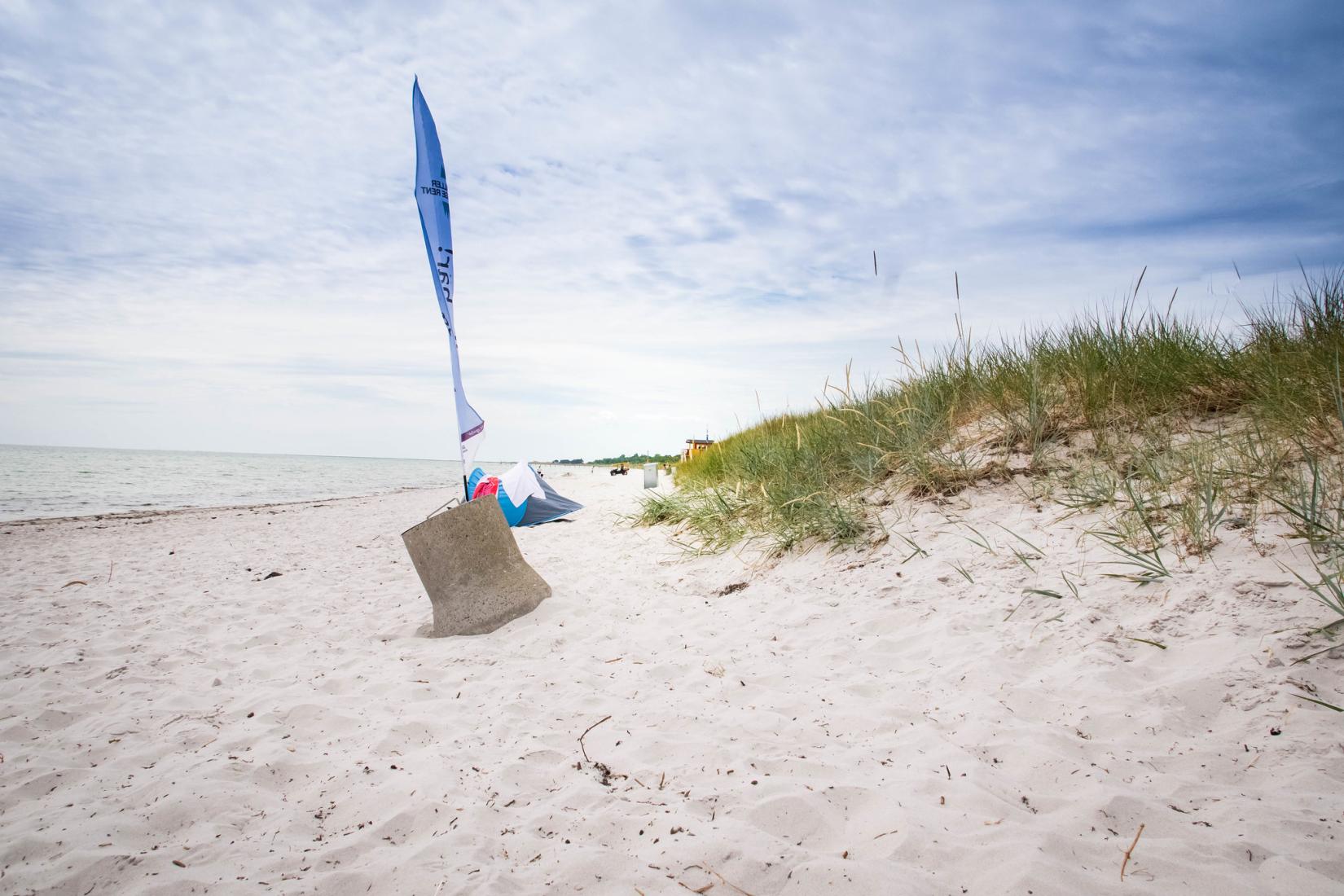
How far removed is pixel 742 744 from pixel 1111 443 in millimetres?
3350

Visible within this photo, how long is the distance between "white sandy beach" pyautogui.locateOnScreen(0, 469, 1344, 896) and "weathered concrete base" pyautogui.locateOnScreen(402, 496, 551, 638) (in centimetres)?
21

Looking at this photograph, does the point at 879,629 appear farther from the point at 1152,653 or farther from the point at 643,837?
the point at 643,837

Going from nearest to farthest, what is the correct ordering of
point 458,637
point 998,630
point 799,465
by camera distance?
point 998,630 → point 458,637 → point 799,465

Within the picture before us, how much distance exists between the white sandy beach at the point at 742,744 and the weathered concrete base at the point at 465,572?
0.68 feet

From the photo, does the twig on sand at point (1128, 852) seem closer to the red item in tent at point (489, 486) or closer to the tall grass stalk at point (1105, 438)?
the tall grass stalk at point (1105, 438)

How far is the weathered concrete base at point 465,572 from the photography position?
154 inches

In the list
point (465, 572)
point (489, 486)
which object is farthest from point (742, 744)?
point (489, 486)

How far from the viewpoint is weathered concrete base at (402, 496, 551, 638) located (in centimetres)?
392

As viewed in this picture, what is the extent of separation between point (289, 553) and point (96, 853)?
22.0ft

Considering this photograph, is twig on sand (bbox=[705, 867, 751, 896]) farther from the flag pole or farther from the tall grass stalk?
the flag pole

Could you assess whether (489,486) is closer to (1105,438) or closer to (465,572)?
(465,572)

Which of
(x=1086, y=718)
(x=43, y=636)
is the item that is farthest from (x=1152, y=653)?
(x=43, y=636)

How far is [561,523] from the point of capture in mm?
9508

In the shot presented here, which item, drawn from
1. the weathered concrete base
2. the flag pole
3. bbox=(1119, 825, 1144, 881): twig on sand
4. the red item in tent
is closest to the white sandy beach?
bbox=(1119, 825, 1144, 881): twig on sand
